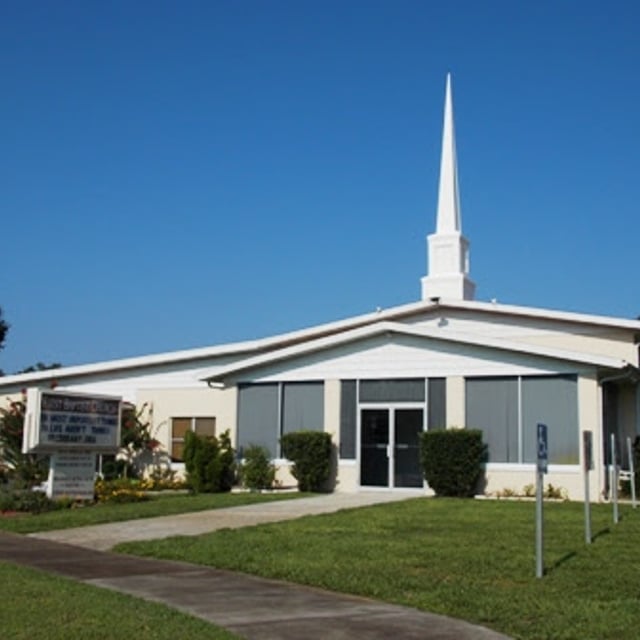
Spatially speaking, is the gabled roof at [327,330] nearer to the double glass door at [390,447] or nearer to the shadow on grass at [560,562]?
the double glass door at [390,447]

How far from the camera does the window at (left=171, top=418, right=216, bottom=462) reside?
87.4ft

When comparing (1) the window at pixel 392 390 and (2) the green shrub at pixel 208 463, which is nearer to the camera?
(1) the window at pixel 392 390

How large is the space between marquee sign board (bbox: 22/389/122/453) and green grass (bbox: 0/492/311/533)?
156 cm

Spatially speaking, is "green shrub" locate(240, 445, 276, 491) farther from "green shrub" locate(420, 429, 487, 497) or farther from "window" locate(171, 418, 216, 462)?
"green shrub" locate(420, 429, 487, 497)

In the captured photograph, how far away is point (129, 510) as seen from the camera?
59.5 feet

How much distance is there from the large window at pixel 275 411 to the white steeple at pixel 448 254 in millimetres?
4973

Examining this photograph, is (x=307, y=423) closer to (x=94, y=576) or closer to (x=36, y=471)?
(x=36, y=471)

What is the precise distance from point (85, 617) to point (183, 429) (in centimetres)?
1936

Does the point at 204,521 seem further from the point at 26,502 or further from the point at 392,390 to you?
the point at 392,390

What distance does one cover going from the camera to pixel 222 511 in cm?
1819

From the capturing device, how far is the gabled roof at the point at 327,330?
23391mm

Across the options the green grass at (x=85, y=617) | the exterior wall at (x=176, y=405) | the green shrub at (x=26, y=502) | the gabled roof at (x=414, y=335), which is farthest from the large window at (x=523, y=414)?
the green grass at (x=85, y=617)

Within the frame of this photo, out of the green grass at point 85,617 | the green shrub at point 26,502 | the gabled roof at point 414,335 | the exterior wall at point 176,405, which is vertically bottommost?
Result: the green grass at point 85,617

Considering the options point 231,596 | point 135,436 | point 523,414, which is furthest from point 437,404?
point 231,596
